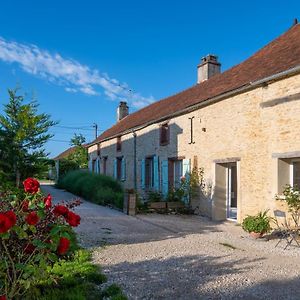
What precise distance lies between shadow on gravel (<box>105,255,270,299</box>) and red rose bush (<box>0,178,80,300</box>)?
1.44 metres

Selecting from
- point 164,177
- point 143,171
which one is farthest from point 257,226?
point 143,171

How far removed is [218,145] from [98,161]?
15.0 meters

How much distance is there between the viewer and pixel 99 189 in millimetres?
15805

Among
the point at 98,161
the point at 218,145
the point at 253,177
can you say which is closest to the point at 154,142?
the point at 218,145

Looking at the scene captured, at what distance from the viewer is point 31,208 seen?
346 cm

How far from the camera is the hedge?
14.5 meters

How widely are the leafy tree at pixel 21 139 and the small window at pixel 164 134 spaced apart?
4.67 metres

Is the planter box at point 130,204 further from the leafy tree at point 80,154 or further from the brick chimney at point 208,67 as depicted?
the leafy tree at point 80,154

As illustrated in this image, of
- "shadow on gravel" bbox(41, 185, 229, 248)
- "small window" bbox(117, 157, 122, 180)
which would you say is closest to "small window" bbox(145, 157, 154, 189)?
"small window" bbox(117, 157, 122, 180)

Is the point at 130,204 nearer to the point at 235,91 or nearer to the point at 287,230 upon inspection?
the point at 235,91

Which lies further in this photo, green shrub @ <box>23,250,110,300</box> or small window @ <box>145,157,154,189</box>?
small window @ <box>145,157,154,189</box>

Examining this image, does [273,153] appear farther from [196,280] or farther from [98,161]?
[98,161]

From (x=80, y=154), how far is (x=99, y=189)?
59.7ft

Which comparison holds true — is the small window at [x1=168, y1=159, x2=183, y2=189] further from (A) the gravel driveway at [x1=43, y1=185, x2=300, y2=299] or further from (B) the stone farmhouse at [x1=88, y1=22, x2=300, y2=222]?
(A) the gravel driveway at [x1=43, y1=185, x2=300, y2=299]
